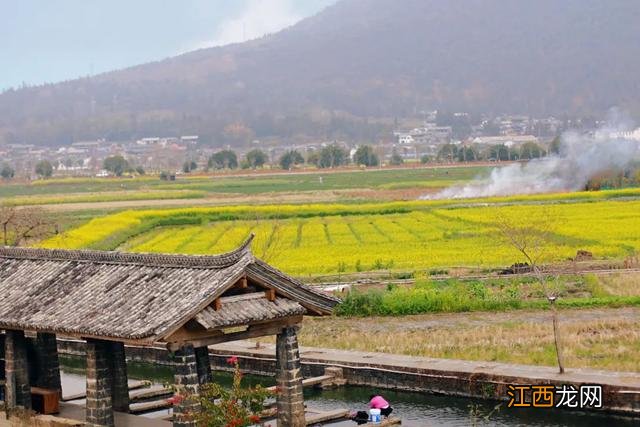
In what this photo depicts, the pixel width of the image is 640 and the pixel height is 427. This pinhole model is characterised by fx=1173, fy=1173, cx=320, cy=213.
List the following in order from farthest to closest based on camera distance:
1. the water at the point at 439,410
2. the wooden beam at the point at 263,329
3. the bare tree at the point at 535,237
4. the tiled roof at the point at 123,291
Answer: the bare tree at the point at 535,237 → the water at the point at 439,410 → the wooden beam at the point at 263,329 → the tiled roof at the point at 123,291

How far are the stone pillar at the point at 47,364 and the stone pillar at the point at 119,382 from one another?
1.64m

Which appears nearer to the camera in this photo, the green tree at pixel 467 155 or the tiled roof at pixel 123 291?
the tiled roof at pixel 123 291

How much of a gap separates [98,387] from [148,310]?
96.0 inches

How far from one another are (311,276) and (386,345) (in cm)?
1257

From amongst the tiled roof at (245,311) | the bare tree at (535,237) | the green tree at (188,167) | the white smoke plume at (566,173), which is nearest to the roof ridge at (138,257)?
the tiled roof at (245,311)

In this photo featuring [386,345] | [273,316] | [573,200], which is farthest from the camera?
[573,200]

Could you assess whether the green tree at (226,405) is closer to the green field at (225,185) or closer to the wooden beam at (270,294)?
the wooden beam at (270,294)

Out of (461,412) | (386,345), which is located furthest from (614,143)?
(461,412)

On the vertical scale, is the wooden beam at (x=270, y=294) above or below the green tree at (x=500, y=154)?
above

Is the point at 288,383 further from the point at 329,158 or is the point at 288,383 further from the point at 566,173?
the point at 329,158

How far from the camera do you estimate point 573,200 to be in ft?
226

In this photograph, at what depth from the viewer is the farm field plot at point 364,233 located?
4422cm

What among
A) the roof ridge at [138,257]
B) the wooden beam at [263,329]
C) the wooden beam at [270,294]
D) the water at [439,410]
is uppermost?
the roof ridge at [138,257]

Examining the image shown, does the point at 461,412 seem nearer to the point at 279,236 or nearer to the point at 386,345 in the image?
the point at 386,345
